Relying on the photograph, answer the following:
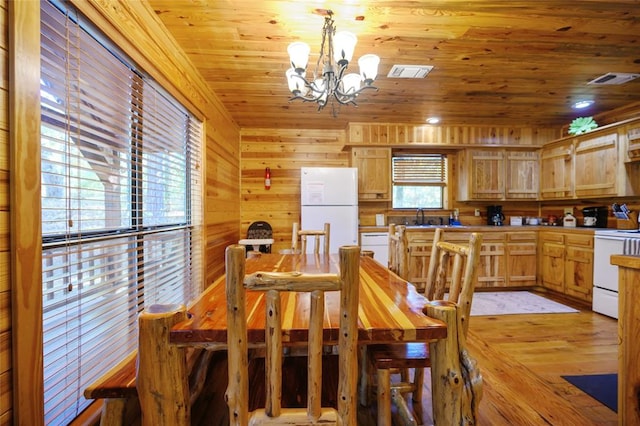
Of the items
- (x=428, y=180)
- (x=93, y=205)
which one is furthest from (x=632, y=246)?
(x=93, y=205)

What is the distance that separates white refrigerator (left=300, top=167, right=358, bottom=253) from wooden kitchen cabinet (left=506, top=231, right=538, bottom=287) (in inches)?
86.4

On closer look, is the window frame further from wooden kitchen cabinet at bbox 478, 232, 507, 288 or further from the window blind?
wooden kitchen cabinet at bbox 478, 232, 507, 288

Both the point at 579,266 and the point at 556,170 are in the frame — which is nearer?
the point at 579,266

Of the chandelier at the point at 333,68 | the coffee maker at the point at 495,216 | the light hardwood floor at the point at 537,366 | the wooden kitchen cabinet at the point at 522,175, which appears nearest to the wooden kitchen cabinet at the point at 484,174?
the wooden kitchen cabinet at the point at 522,175

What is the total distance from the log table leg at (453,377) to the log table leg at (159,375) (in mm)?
806

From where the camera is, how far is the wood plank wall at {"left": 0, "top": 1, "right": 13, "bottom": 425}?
834 millimetres

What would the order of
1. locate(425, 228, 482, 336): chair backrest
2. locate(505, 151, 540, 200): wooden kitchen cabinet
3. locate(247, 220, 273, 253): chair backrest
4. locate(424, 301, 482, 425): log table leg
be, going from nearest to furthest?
locate(424, 301, 482, 425): log table leg → locate(425, 228, 482, 336): chair backrest → locate(247, 220, 273, 253): chair backrest → locate(505, 151, 540, 200): wooden kitchen cabinet

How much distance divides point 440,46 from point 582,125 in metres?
2.80

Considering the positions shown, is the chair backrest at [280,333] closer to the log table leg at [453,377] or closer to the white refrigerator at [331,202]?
the log table leg at [453,377]

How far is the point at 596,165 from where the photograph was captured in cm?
338

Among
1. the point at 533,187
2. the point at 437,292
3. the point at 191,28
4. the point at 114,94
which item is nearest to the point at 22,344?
the point at 114,94

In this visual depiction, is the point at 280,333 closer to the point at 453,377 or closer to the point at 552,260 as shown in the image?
the point at 453,377

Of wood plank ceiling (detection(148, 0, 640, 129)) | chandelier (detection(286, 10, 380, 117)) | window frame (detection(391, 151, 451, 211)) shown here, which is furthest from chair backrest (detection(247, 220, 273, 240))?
chandelier (detection(286, 10, 380, 117))

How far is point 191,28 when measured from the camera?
1.90m
